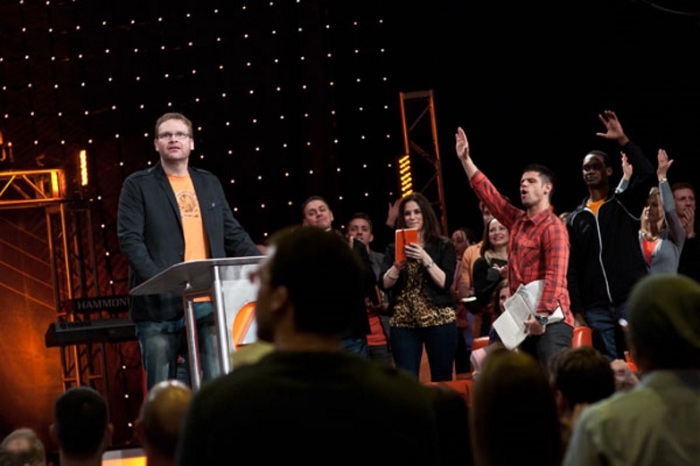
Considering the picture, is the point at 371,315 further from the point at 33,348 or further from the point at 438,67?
the point at 33,348

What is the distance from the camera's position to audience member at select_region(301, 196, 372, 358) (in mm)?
7047

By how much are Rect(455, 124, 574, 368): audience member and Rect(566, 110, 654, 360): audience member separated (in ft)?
2.01

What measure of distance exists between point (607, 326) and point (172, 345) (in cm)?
301

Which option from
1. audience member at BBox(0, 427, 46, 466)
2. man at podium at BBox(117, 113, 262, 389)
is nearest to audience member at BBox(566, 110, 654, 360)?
man at podium at BBox(117, 113, 262, 389)

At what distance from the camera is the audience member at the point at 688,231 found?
8.29 meters

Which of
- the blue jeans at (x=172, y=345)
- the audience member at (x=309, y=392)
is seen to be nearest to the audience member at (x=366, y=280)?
the blue jeans at (x=172, y=345)

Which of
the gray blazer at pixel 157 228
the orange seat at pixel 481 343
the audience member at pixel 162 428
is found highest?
the gray blazer at pixel 157 228

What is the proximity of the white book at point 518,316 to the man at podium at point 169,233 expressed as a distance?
5.28ft

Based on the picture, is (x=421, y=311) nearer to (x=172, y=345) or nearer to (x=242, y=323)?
(x=172, y=345)

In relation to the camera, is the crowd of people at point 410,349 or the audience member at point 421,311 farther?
the audience member at point 421,311

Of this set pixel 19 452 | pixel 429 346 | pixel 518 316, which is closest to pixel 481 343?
pixel 429 346

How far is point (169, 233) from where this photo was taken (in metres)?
5.84

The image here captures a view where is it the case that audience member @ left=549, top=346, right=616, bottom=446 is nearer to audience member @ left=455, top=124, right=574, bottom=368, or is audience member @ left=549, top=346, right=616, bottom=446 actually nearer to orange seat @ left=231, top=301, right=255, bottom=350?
orange seat @ left=231, top=301, right=255, bottom=350

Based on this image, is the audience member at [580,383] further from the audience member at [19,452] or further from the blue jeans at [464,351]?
the blue jeans at [464,351]
